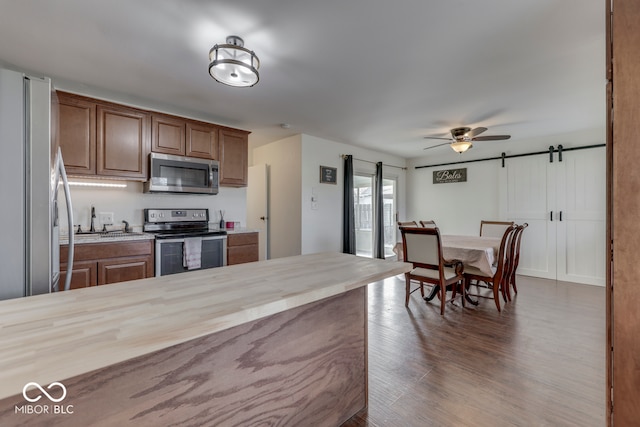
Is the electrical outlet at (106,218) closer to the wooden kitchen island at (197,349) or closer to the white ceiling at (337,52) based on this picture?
the white ceiling at (337,52)

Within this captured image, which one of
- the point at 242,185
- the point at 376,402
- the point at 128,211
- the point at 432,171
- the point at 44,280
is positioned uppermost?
the point at 432,171

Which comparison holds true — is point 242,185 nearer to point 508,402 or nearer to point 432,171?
point 508,402

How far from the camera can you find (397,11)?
68.4 inches

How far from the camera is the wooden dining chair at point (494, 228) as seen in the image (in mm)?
4273

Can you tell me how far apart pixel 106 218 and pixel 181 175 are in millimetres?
911

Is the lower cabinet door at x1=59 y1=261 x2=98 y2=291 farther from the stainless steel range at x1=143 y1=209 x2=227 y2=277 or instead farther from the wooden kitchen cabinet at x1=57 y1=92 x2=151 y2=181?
the wooden kitchen cabinet at x1=57 y1=92 x2=151 y2=181

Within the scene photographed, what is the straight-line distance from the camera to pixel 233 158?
12.6 ft

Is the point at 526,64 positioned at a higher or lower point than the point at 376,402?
higher

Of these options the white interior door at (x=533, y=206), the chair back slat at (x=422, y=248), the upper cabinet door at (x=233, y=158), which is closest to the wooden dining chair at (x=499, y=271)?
the chair back slat at (x=422, y=248)

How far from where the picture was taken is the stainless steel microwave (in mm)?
3157

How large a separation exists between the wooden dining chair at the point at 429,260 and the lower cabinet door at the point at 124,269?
9.11 ft

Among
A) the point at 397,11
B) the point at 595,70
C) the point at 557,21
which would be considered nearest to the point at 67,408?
the point at 397,11

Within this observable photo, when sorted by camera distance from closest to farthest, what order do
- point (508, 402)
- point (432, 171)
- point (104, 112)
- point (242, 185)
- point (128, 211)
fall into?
point (508, 402) < point (104, 112) < point (128, 211) < point (242, 185) < point (432, 171)

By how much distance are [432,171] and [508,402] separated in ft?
17.0
